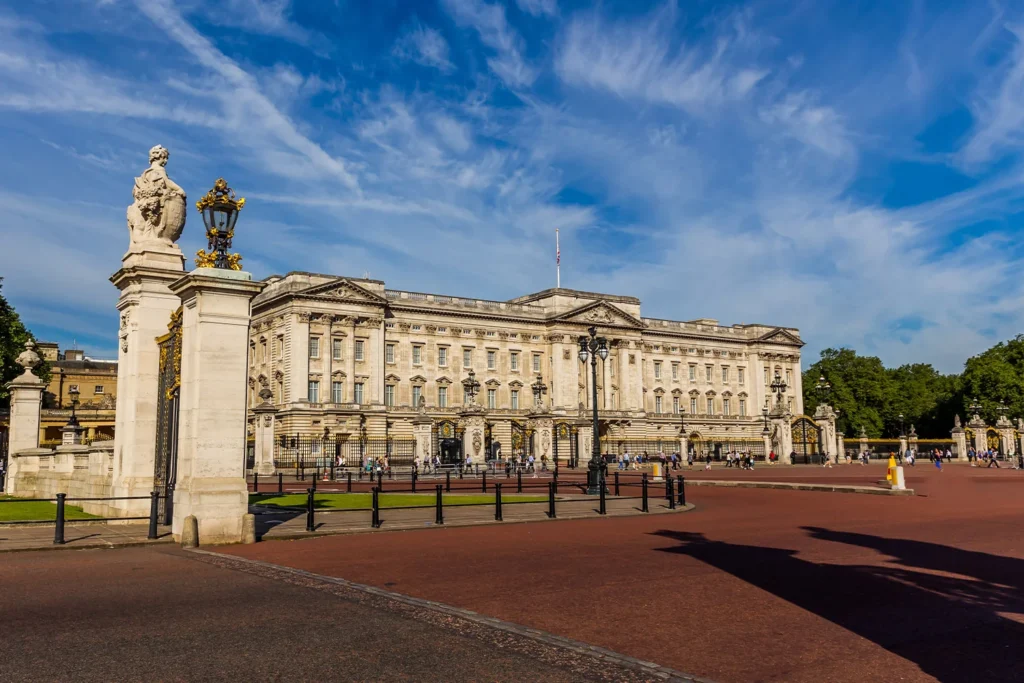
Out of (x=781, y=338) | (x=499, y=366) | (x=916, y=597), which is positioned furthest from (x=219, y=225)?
(x=781, y=338)

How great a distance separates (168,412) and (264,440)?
124 feet

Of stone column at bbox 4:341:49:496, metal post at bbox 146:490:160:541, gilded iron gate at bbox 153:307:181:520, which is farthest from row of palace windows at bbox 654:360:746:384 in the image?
metal post at bbox 146:490:160:541

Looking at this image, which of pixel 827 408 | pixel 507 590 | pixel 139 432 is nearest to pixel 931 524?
pixel 507 590

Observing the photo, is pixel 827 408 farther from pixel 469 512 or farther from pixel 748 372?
pixel 469 512

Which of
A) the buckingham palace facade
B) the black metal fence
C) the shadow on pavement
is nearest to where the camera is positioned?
the shadow on pavement

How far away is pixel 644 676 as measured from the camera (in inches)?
246

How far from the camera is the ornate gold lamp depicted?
14.7 metres

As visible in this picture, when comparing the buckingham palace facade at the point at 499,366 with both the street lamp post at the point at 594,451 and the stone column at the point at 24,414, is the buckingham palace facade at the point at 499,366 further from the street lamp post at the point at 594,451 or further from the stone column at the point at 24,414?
the stone column at the point at 24,414

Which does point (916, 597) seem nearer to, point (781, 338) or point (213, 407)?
point (213, 407)

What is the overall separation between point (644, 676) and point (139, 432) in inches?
553

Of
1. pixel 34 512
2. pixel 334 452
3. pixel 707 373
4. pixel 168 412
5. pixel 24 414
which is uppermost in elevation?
pixel 707 373

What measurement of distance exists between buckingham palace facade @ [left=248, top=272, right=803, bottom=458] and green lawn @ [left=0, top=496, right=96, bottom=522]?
34.8 m

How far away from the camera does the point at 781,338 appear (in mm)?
110500

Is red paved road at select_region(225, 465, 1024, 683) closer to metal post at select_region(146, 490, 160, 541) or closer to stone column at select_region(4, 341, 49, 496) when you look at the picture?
metal post at select_region(146, 490, 160, 541)
